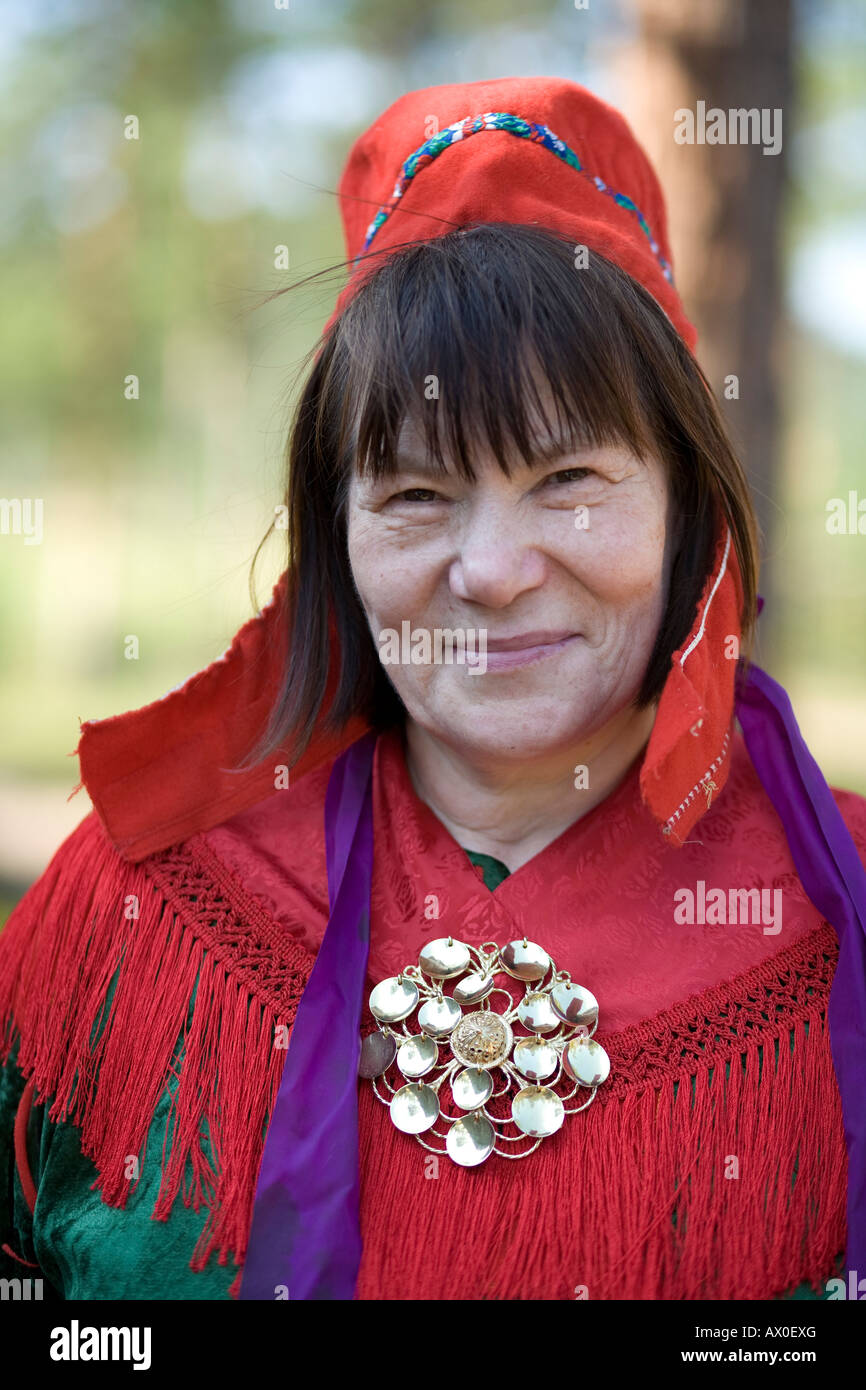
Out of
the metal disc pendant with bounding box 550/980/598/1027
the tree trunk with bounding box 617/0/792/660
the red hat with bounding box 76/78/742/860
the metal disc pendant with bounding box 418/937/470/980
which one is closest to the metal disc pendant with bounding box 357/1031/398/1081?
the metal disc pendant with bounding box 418/937/470/980

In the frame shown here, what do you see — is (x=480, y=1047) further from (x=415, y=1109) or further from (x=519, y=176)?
(x=519, y=176)

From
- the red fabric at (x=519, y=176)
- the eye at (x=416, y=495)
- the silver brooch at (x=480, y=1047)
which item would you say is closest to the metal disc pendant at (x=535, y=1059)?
the silver brooch at (x=480, y=1047)

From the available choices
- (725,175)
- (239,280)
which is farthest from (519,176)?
(239,280)

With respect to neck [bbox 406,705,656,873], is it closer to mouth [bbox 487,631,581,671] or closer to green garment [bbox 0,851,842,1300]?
green garment [bbox 0,851,842,1300]

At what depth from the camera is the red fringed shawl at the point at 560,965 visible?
4.66 feet

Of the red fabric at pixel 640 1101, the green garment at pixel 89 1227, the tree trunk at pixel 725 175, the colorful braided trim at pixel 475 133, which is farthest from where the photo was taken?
the tree trunk at pixel 725 175

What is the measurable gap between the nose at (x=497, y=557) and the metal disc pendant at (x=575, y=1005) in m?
0.51

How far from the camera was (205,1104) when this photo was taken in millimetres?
1576

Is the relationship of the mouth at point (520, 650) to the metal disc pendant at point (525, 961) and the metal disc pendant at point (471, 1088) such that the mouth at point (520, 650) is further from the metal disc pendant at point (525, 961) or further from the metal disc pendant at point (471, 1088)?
the metal disc pendant at point (471, 1088)

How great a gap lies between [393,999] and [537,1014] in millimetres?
191

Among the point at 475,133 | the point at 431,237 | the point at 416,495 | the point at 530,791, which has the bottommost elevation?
the point at 530,791

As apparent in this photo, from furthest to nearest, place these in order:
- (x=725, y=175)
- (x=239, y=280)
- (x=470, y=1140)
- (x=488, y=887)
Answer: (x=239, y=280) → (x=725, y=175) → (x=488, y=887) → (x=470, y=1140)

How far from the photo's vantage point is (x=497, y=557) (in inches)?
57.8

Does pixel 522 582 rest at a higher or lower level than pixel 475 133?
lower
